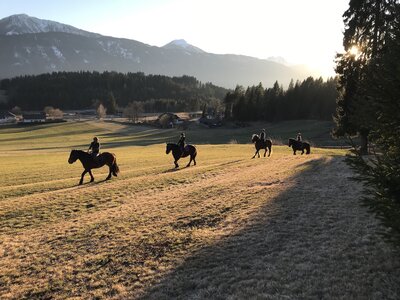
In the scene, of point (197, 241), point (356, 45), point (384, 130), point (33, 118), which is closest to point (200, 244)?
point (197, 241)

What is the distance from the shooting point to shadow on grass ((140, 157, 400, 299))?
908 cm

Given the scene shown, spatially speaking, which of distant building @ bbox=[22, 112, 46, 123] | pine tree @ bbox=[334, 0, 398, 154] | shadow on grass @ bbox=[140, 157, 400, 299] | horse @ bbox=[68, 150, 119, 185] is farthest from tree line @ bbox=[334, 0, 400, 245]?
distant building @ bbox=[22, 112, 46, 123]

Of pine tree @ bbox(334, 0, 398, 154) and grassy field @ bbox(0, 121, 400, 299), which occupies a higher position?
pine tree @ bbox(334, 0, 398, 154)

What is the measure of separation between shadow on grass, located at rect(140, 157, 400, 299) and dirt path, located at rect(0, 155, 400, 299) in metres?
0.03

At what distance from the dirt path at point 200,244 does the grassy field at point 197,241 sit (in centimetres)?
5

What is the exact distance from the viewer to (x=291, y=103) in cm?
12769

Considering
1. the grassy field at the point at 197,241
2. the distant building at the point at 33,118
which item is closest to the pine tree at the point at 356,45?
the grassy field at the point at 197,241

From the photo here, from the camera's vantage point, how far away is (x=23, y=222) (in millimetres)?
17531

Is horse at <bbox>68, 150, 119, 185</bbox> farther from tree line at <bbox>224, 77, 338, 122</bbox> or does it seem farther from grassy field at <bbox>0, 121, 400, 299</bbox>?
tree line at <bbox>224, 77, 338, 122</bbox>

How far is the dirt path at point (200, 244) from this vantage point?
9.72 m

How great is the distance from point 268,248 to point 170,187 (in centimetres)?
1216

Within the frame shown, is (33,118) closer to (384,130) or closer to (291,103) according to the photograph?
(291,103)

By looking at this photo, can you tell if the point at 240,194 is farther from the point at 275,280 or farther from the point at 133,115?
the point at 133,115

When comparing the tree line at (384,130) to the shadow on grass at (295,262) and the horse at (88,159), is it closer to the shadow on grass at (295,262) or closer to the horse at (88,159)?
the shadow on grass at (295,262)
